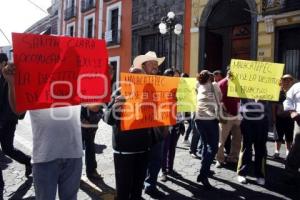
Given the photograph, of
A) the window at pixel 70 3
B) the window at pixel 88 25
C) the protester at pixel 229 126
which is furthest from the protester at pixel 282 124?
the window at pixel 70 3

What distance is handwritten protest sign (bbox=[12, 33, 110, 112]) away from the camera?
2.61 metres

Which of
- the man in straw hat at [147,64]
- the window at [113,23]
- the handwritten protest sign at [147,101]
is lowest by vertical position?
the handwritten protest sign at [147,101]

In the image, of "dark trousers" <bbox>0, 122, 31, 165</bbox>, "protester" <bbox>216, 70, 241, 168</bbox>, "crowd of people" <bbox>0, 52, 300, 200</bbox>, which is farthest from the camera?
"protester" <bbox>216, 70, 241, 168</bbox>

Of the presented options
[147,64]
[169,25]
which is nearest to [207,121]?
[147,64]

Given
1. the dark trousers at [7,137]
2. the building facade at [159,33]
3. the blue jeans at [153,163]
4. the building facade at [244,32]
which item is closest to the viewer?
the blue jeans at [153,163]

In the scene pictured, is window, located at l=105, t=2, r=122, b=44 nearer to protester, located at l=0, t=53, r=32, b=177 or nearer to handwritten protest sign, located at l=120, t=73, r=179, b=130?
protester, located at l=0, t=53, r=32, b=177

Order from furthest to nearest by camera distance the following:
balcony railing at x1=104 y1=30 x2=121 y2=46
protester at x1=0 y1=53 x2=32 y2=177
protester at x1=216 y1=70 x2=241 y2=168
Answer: balcony railing at x1=104 y1=30 x2=121 y2=46, protester at x1=216 y1=70 x2=241 y2=168, protester at x1=0 y1=53 x2=32 y2=177

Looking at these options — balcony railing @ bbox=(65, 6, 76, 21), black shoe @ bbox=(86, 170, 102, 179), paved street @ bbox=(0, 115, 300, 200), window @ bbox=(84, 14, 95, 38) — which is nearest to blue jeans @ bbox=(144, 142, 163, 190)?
paved street @ bbox=(0, 115, 300, 200)

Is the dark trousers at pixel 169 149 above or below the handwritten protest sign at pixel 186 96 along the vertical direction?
below

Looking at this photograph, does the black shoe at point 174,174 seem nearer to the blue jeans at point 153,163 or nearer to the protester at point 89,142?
the blue jeans at point 153,163

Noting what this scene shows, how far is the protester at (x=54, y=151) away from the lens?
8.86 ft

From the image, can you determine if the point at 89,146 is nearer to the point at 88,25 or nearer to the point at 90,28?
the point at 90,28

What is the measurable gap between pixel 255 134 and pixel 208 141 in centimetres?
72

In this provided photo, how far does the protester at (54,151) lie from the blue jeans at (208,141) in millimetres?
2574
